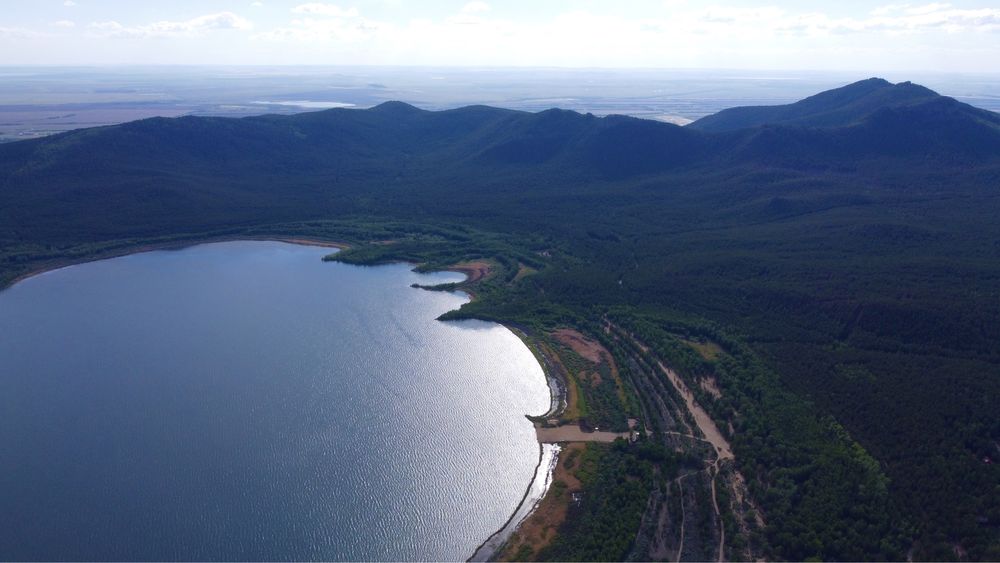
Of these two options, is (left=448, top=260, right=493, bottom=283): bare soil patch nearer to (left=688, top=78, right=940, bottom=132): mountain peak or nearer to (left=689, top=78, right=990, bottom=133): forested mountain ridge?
(left=688, top=78, right=940, bottom=132): mountain peak

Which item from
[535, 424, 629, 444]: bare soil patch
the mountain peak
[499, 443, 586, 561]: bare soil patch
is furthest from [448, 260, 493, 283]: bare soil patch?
the mountain peak

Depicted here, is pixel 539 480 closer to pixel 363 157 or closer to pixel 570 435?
pixel 570 435

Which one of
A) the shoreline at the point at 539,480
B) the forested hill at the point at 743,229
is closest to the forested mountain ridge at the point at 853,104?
the forested hill at the point at 743,229

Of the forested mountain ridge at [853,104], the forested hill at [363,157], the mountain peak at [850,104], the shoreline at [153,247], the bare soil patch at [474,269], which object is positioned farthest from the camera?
the mountain peak at [850,104]

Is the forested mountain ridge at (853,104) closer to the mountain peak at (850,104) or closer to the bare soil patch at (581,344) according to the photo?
the mountain peak at (850,104)

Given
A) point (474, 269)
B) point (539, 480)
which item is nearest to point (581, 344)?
point (539, 480)

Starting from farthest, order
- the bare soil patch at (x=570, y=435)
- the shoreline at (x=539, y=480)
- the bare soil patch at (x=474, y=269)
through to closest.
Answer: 1. the bare soil patch at (x=474, y=269)
2. the bare soil patch at (x=570, y=435)
3. the shoreline at (x=539, y=480)
